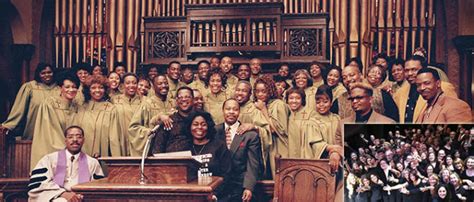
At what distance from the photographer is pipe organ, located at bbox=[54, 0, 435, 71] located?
6664mm

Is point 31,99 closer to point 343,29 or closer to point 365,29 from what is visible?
point 343,29

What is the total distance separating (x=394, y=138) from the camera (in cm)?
647

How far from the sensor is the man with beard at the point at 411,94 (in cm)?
648

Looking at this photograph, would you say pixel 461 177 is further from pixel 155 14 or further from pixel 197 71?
pixel 155 14

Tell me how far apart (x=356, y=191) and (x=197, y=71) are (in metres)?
1.88

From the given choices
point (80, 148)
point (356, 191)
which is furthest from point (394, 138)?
point (80, 148)

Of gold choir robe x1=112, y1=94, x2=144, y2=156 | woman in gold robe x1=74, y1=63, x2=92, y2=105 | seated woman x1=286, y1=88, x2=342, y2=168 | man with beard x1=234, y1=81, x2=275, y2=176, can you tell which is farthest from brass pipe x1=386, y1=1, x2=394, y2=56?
woman in gold robe x1=74, y1=63, x2=92, y2=105

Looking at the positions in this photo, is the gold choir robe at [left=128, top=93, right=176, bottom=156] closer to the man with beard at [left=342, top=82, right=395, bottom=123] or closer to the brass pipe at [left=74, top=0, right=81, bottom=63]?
the brass pipe at [left=74, top=0, right=81, bottom=63]

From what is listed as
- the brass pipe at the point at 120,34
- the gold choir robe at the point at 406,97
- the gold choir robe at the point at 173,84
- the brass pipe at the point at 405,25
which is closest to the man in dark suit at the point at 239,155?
the gold choir robe at the point at 173,84

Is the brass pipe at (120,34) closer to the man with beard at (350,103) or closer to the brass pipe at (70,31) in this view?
the brass pipe at (70,31)

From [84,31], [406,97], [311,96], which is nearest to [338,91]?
[311,96]

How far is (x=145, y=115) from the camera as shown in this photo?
6828 mm

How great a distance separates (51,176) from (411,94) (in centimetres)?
349

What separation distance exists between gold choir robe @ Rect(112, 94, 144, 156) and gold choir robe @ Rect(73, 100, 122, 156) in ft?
0.13
